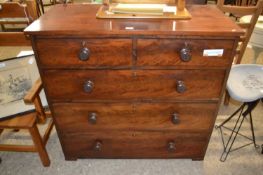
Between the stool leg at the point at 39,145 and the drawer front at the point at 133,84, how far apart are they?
1.01 feet

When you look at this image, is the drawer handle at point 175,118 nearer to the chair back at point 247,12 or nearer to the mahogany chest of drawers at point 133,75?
the mahogany chest of drawers at point 133,75

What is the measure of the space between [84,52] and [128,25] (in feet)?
0.78

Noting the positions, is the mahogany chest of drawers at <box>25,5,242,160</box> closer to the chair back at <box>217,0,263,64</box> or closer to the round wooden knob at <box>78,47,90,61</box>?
the round wooden knob at <box>78,47,90,61</box>

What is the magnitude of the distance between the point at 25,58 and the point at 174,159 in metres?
1.30

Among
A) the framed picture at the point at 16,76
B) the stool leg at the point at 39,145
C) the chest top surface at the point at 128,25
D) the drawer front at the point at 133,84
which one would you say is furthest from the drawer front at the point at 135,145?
the chest top surface at the point at 128,25

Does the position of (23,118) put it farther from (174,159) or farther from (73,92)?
(174,159)

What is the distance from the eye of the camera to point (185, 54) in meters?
0.96

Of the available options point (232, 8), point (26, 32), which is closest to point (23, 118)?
point (26, 32)

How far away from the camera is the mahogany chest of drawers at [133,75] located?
3.16 ft

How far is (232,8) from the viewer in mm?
1634

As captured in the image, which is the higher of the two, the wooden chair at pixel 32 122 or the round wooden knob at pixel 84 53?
the round wooden knob at pixel 84 53

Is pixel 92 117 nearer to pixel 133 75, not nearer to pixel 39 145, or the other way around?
pixel 133 75

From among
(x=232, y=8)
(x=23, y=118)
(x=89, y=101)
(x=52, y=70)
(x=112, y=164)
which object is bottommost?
(x=112, y=164)

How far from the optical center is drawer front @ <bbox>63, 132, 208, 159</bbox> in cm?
136
